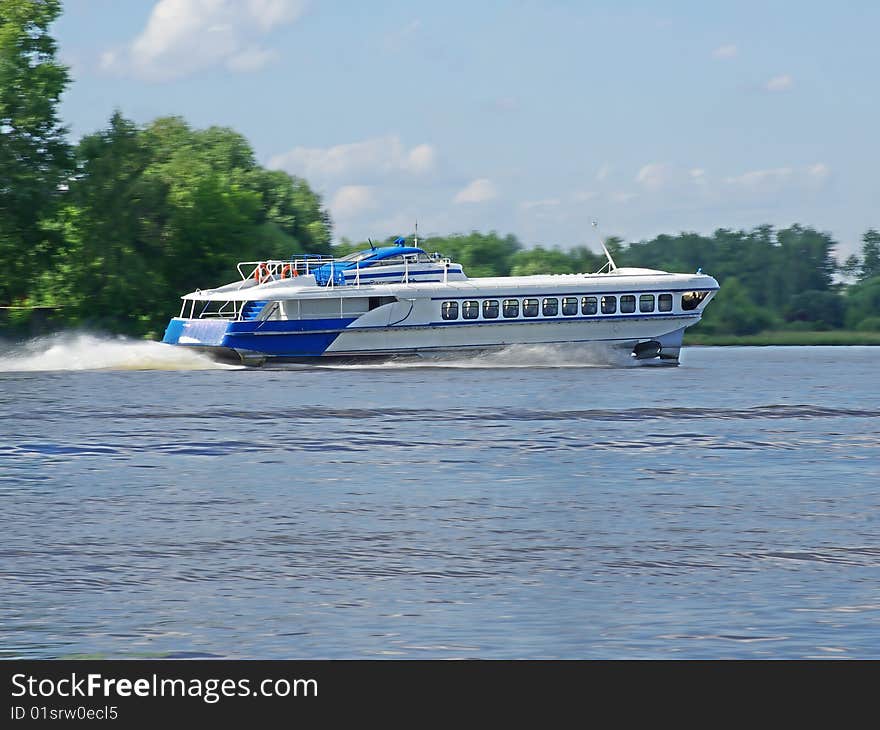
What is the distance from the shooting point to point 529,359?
50438 mm

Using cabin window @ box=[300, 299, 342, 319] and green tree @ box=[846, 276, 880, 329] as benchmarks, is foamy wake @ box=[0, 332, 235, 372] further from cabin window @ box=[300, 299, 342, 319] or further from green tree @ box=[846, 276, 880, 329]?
green tree @ box=[846, 276, 880, 329]

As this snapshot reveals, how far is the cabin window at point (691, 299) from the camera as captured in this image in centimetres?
5181

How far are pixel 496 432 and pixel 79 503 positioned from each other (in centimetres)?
1181

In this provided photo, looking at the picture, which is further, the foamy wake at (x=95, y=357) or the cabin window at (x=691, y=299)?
the cabin window at (x=691, y=299)

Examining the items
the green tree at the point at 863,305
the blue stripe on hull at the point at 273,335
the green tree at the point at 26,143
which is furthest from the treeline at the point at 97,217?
the green tree at the point at 863,305

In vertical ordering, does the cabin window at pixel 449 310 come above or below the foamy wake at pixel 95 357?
above

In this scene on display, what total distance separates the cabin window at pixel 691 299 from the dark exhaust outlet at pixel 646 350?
160 centimetres

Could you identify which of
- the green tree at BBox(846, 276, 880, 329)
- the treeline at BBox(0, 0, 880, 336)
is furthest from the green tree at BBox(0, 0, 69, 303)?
the green tree at BBox(846, 276, 880, 329)

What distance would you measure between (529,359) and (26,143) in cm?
2732

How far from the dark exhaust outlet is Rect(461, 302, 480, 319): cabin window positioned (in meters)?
5.84

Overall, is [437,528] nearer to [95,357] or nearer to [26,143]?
[95,357]

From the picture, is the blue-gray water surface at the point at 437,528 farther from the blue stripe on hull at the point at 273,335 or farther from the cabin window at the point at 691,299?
the cabin window at the point at 691,299

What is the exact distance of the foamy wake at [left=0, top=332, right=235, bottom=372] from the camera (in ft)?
164

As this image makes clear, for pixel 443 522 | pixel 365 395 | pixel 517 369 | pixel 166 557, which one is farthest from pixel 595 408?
pixel 166 557
